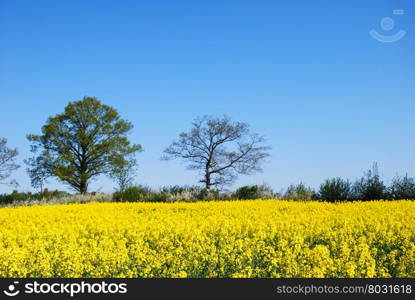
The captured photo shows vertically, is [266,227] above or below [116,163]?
below

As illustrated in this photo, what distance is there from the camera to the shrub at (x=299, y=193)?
933 inches

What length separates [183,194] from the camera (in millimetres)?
24844

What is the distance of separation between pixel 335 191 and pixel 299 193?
5.29 feet

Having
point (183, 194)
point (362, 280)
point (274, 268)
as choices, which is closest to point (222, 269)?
point (274, 268)

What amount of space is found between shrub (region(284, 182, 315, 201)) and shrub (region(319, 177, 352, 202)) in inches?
21.6

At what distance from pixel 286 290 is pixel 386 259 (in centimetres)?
340

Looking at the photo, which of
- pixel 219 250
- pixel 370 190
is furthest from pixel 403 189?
pixel 219 250

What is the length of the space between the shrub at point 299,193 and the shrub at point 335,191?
550 millimetres

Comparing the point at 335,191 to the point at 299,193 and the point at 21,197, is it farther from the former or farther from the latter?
the point at 21,197

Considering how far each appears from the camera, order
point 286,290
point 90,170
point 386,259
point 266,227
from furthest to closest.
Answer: point 90,170 → point 266,227 → point 386,259 → point 286,290

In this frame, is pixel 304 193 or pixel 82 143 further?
pixel 82 143

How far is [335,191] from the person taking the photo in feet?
78.3

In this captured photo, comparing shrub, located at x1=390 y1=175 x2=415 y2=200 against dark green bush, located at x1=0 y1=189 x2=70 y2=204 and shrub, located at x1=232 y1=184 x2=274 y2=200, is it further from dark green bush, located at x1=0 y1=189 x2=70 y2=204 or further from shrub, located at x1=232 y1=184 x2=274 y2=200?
dark green bush, located at x1=0 y1=189 x2=70 y2=204

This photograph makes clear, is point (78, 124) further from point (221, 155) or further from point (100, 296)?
point (100, 296)
